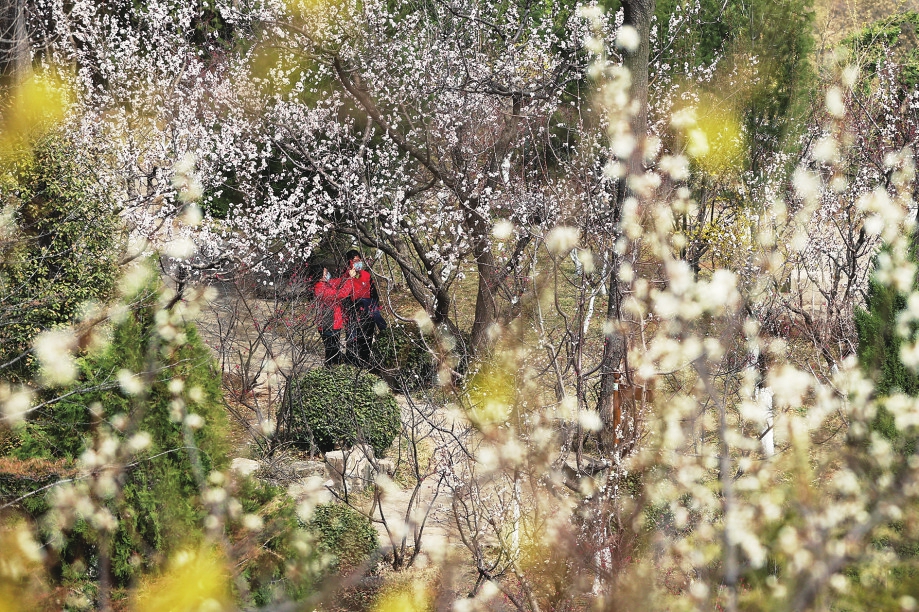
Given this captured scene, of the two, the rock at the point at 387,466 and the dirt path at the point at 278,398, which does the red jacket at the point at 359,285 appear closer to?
the dirt path at the point at 278,398

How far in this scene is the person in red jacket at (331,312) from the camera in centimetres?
909

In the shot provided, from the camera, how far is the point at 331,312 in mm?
9109

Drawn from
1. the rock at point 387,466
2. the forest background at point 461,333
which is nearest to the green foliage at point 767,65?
the forest background at point 461,333

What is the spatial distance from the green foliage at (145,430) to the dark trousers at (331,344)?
16.7 feet

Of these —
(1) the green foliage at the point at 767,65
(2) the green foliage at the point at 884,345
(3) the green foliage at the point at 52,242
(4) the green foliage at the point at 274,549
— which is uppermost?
(1) the green foliage at the point at 767,65

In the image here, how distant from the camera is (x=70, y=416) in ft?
12.8

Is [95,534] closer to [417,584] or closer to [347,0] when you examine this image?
[417,584]

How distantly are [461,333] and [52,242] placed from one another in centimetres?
498

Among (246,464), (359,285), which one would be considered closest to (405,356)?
(359,285)

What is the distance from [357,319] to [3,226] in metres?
4.26

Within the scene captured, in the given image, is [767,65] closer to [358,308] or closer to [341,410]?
[358,308]

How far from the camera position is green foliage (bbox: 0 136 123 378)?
5.57 metres

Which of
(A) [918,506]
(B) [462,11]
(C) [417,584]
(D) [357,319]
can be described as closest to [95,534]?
(C) [417,584]

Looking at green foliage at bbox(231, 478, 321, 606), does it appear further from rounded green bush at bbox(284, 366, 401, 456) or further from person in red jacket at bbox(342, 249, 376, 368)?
person in red jacket at bbox(342, 249, 376, 368)
